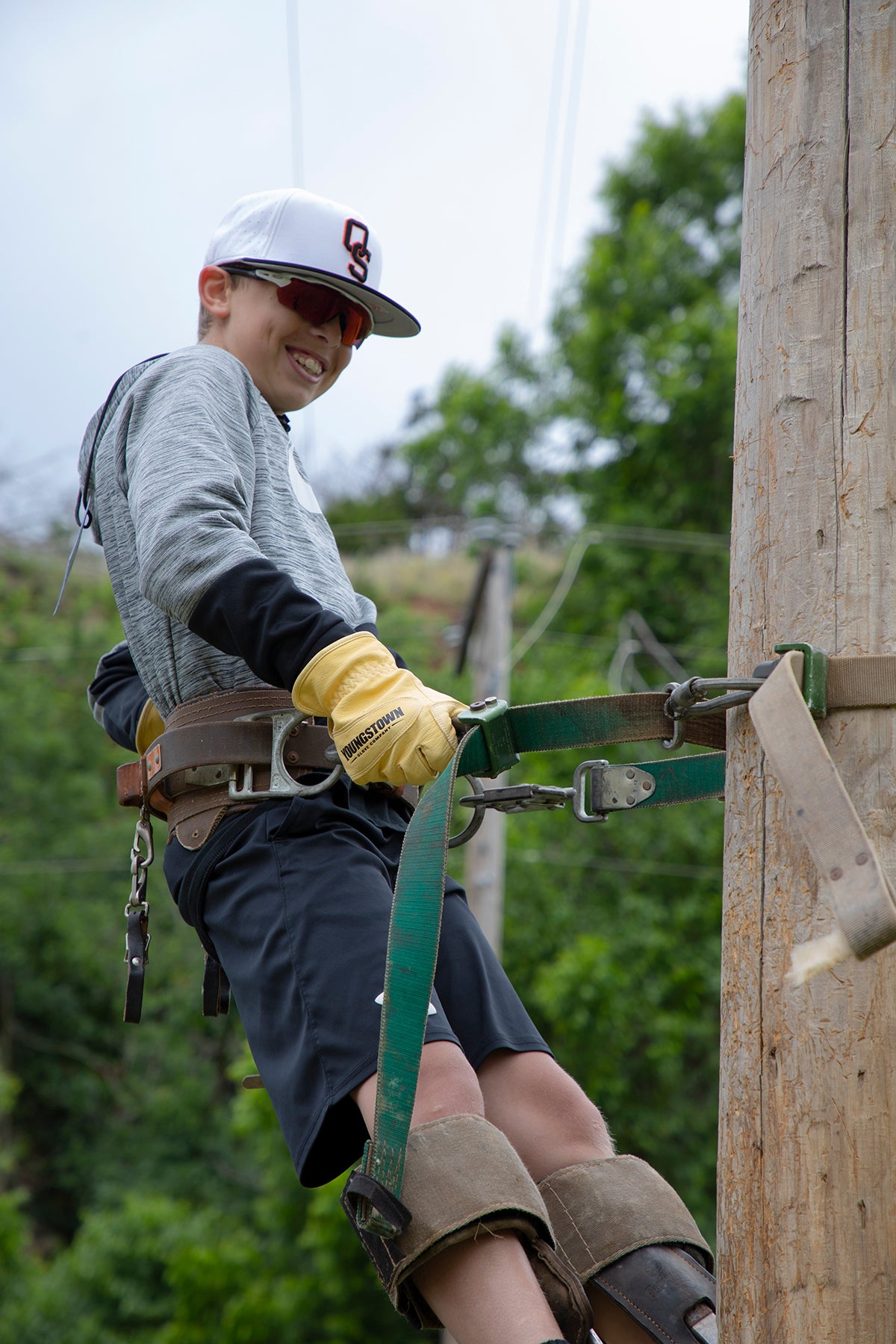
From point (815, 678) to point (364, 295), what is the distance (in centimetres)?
130

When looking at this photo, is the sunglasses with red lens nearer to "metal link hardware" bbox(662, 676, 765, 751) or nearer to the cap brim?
the cap brim

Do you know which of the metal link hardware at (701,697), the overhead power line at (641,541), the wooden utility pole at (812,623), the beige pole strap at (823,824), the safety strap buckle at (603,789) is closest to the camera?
the beige pole strap at (823,824)

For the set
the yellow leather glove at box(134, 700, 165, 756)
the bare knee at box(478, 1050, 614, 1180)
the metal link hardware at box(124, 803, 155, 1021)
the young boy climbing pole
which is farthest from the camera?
the yellow leather glove at box(134, 700, 165, 756)

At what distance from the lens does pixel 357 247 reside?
7.57 feet

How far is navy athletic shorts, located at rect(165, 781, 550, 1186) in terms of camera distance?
1696 millimetres

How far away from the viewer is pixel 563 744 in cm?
167

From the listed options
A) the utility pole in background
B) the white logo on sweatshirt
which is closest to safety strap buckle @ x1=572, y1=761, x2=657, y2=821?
the white logo on sweatshirt

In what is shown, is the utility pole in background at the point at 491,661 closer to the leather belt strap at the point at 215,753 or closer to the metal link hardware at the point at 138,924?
the metal link hardware at the point at 138,924

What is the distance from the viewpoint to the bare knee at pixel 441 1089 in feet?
5.39

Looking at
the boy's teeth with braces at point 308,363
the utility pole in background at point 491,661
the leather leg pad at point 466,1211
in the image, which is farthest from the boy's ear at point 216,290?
the utility pole in background at point 491,661

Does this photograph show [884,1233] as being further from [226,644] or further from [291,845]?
[226,644]

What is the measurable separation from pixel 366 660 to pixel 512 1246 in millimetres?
788

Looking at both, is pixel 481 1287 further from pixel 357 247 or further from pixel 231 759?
pixel 357 247

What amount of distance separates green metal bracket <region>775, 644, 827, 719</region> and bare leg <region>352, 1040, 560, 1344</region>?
72 cm
